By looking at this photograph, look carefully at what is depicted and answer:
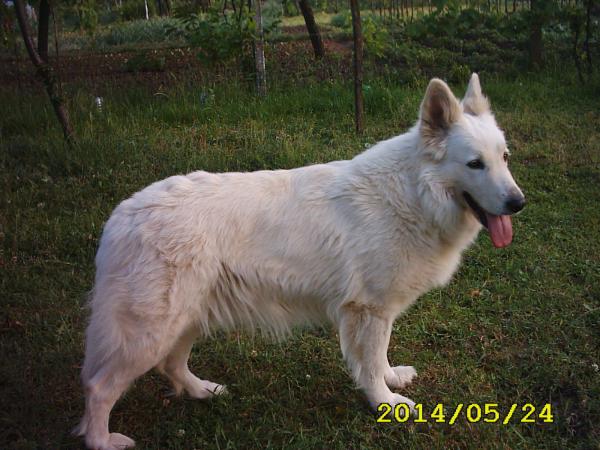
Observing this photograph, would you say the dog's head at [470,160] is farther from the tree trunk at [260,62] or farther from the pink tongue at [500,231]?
the tree trunk at [260,62]

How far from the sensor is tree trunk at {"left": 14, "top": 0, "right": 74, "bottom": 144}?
5809 millimetres

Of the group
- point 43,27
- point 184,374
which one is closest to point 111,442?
point 184,374

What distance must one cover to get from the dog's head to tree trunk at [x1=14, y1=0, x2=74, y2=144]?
4.55 meters

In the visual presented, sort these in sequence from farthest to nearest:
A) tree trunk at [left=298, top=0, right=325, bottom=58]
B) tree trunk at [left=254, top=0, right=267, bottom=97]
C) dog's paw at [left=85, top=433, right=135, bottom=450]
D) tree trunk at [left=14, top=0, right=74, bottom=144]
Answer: tree trunk at [left=298, top=0, right=325, bottom=58] → tree trunk at [left=254, top=0, right=267, bottom=97] → tree trunk at [left=14, top=0, right=74, bottom=144] → dog's paw at [left=85, top=433, right=135, bottom=450]

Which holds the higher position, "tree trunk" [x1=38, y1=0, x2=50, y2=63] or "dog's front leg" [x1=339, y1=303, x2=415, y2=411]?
"tree trunk" [x1=38, y1=0, x2=50, y2=63]

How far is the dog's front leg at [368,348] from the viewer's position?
9.80ft

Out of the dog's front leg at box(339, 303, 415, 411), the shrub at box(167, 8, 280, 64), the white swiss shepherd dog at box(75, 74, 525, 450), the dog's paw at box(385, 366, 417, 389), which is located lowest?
the dog's paw at box(385, 366, 417, 389)

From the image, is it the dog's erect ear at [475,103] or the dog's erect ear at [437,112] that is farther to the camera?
the dog's erect ear at [475,103]

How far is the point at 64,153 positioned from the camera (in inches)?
230

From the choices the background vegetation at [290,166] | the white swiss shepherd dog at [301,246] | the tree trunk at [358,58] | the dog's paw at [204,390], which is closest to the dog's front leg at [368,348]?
the white swiss shepherd dog at [301,246]

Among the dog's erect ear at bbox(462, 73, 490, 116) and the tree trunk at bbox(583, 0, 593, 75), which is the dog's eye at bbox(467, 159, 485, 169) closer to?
the dog's erect ear at bbox(462, 73, 490, 116)

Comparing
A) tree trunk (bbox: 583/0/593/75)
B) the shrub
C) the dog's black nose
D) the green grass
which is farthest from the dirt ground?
the dog's black nose

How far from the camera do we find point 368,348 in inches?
119

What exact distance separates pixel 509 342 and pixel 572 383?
50 centimetres
